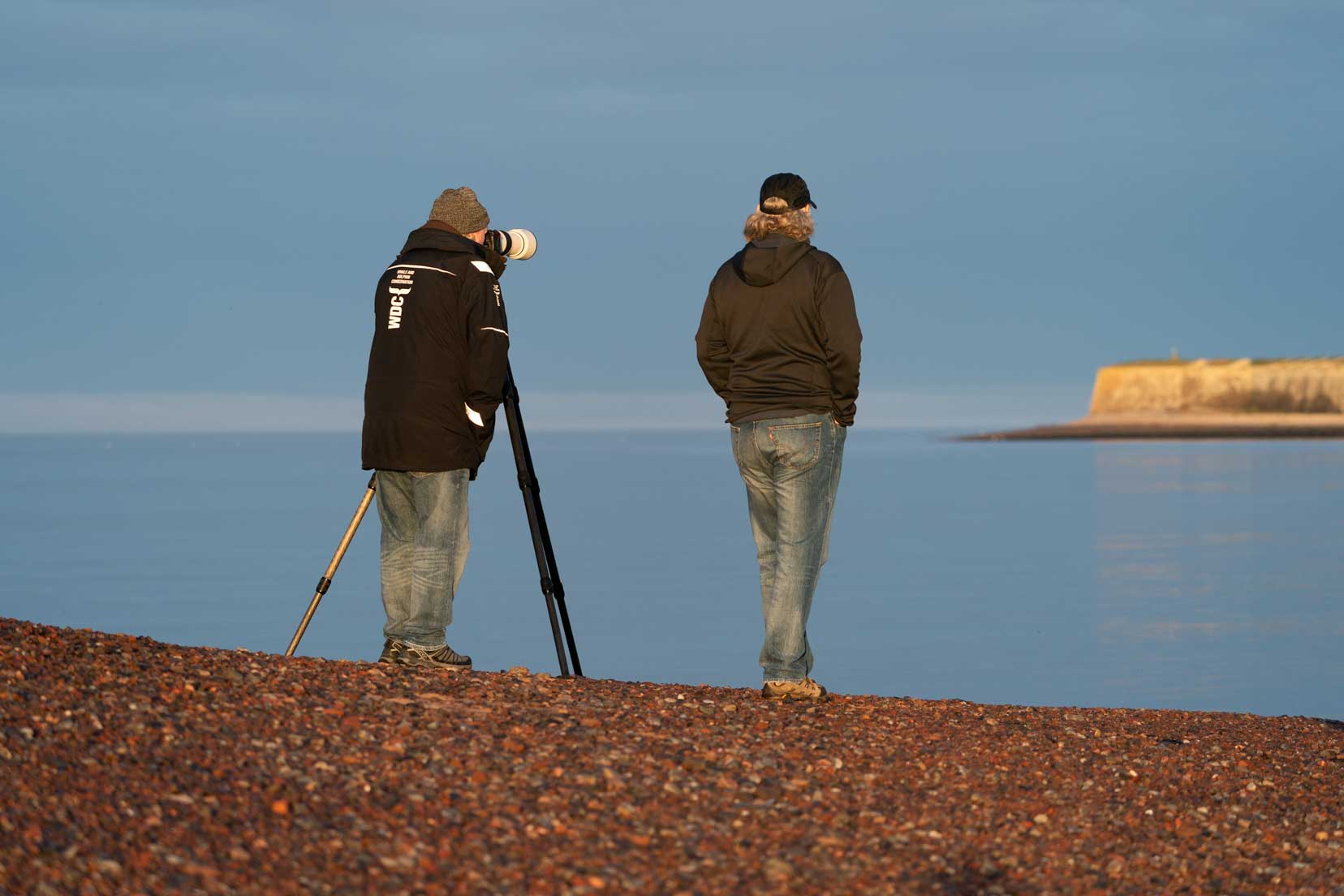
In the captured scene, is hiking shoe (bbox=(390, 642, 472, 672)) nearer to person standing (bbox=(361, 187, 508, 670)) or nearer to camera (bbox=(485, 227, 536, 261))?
person standing (bbox=(361, 187, 508, 670))

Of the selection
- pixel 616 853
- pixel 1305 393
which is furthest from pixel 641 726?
pixel 1305 393

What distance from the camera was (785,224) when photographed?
325 inches

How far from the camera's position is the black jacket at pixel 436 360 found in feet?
27.3

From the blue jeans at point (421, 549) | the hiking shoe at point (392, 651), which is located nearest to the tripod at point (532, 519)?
the blue jeans at point (421, 549)

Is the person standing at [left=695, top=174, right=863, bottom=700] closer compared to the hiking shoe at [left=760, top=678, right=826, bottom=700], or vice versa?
the person standing at [left=695, top=174, right=863, bottom=700]

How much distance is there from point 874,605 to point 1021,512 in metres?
28.3

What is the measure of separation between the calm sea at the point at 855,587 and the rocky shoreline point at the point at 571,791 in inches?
340

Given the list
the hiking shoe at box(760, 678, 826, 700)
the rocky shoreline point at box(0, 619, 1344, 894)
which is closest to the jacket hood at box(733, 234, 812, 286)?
the hiking shoe at box(760, 678, 826, 700)

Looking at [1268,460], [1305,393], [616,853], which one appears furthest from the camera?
[1305,393]

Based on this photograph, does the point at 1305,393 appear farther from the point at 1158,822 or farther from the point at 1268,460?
the point at 1158,822

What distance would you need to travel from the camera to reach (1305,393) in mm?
177125

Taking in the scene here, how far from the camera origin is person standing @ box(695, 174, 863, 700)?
8.02 m

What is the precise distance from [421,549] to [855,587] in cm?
2051

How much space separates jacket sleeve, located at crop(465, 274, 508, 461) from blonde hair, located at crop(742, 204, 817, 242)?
1446mm
